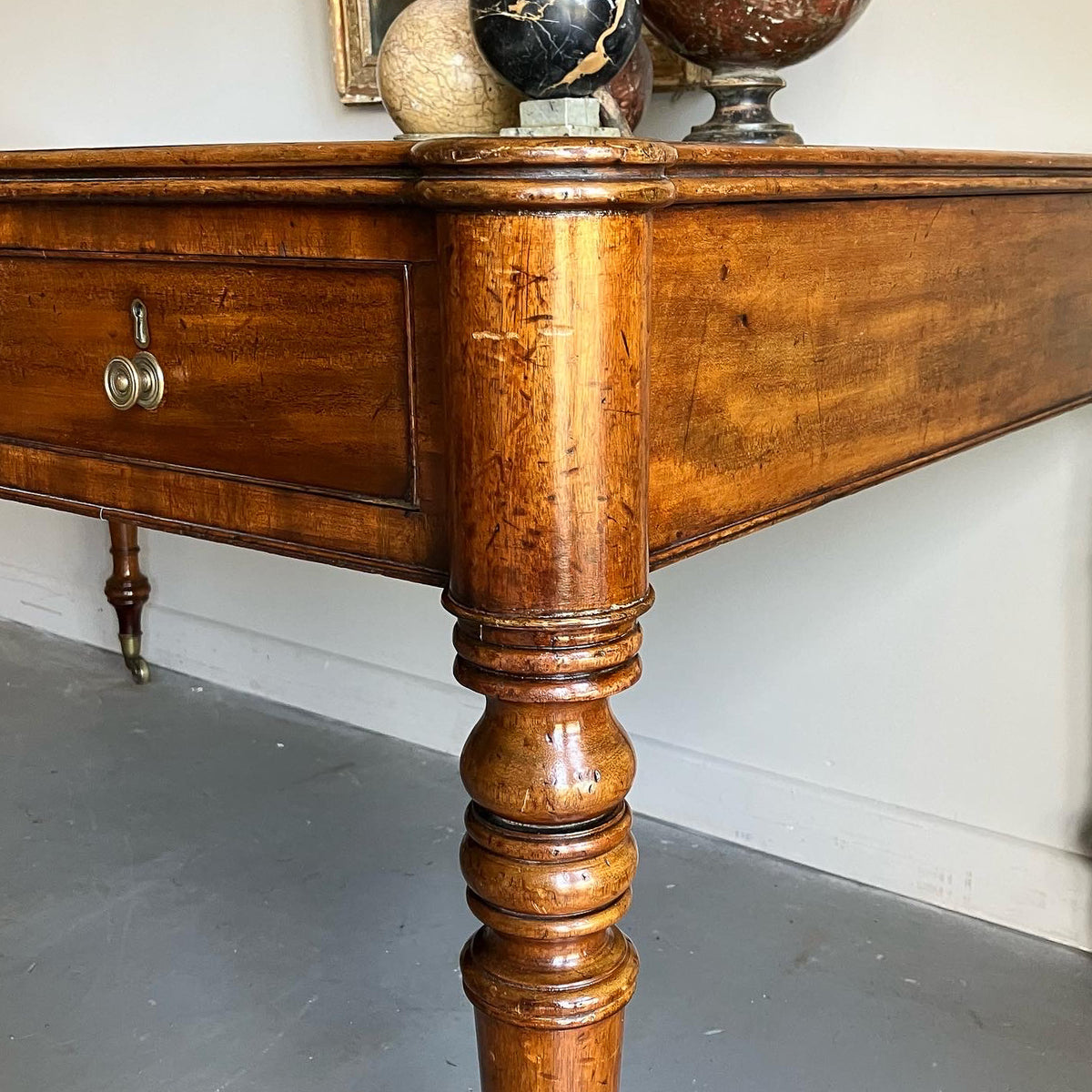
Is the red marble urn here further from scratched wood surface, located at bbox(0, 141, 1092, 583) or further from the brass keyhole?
the brass keyhole

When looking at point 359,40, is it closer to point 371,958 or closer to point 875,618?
point 875,618

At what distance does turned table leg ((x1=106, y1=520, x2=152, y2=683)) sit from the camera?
2.23m

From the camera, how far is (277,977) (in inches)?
54.3

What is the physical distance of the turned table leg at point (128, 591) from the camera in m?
2.23

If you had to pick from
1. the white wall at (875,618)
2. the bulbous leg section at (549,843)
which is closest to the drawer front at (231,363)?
the bulbous leg section at (549,843)

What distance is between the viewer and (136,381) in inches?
30.8

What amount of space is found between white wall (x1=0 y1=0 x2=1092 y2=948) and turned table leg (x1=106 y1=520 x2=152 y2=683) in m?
0.40

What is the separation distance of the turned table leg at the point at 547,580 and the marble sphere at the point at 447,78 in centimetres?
38

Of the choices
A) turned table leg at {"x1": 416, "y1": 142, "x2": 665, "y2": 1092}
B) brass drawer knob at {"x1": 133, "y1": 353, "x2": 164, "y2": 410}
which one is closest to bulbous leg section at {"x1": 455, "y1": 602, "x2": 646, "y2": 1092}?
turned table leg at {"x1": 416, "y1": 142, "x2": 665, "y2": 1092}

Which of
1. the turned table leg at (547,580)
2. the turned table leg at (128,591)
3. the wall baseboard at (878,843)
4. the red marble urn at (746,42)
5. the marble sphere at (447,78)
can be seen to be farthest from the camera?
the turned table leg at (128,591)

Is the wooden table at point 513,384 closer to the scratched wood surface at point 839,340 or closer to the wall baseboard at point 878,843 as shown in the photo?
the scratched wood surface at point 839,340

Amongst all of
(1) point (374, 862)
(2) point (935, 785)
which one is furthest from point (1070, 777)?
(1) point (374, 862)

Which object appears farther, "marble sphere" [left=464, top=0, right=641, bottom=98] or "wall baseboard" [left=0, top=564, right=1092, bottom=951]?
"wall baseboard" [left=0, top=564, right=1092, bottom=951]

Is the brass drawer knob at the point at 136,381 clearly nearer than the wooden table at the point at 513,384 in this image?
No
